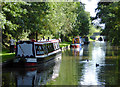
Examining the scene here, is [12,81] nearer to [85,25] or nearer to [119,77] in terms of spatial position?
[119,77]

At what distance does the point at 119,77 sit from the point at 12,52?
15.8m

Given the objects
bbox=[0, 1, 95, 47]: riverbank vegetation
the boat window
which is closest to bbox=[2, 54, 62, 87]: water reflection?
the boat window

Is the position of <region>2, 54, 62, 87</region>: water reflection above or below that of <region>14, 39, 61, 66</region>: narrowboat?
below

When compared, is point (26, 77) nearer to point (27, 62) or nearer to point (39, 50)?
point (27, 62)

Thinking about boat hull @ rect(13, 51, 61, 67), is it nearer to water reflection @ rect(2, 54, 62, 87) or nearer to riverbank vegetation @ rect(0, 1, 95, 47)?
water reflection @ rect(2, 54, 62, 87)

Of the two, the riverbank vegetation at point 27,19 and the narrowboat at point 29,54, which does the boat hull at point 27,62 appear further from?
the riverbank vegetation at point 27,19

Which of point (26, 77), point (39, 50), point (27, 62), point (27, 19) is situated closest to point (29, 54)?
point (27, 62)

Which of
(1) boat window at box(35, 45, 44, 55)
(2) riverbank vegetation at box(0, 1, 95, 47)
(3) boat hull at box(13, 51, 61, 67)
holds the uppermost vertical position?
(2) riverbank vegetation at box(0, 1, 95, 47)

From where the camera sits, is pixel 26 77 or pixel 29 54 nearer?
pixel 26 77

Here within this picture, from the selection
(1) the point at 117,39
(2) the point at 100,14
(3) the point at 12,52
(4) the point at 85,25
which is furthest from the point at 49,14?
(4) the point at 85,25

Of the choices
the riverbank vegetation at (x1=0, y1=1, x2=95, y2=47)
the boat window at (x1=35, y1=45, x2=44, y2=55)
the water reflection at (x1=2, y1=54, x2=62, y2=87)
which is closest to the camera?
the water reflection at (x1=2, y1=54, x2=62, y2=87)

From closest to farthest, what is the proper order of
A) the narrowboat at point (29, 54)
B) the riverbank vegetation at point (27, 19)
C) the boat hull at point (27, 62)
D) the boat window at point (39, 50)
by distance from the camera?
the boat hull at point (27, 62) → the narrowboat at point (29, 54) → the boat window at point (39, 50) → the riverbank vegetation at point (27, 19)

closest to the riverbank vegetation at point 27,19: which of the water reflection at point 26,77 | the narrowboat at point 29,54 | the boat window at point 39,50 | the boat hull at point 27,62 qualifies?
the narrowboat at point 29,54

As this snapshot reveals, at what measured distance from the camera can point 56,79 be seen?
1659 centimetres
